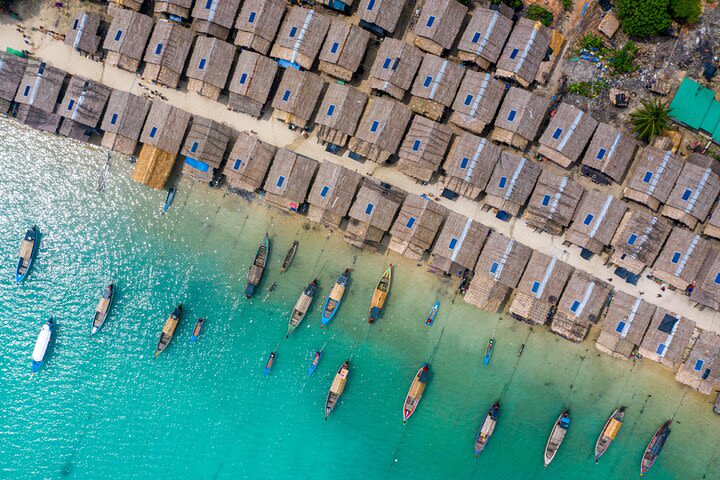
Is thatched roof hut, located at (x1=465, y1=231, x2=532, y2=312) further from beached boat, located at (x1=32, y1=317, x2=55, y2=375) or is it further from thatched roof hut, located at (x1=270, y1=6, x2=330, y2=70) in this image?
beached boat, located at (x1=32, y1=317, x2=55, y2=375)

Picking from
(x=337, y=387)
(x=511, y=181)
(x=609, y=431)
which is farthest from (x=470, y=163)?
(x=609, y=431)

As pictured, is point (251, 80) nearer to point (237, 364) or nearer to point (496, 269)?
point (237, 364)

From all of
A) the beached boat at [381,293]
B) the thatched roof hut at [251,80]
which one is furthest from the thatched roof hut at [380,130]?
the beached boat at [381,293]

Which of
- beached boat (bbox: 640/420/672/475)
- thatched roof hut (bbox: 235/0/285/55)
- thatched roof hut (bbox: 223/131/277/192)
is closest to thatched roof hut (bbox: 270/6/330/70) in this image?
thatched roof hut (bbox: 235/0/285/55)

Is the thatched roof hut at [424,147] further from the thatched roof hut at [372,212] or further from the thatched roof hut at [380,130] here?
the thatched roof hut at [372,212]

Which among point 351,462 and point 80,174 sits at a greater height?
point 80,174

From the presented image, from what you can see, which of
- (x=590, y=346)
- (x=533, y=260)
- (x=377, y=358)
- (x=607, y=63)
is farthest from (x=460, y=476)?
(x=607, y=63)

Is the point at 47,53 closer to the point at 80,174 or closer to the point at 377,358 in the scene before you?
the point at 80,174
